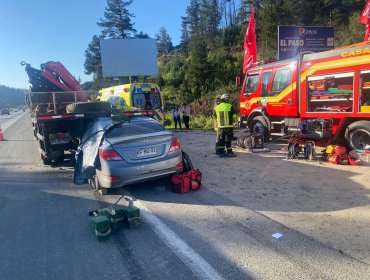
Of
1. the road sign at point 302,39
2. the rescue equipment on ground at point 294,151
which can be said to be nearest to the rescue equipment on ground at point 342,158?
the rescue equipment on ground at point 294,151

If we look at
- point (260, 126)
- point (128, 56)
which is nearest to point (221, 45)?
point (128, 56)

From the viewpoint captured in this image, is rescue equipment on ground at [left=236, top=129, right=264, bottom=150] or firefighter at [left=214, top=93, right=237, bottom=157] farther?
rescue equipment on ground at [left=236, top=129, right=264, bottom=150]

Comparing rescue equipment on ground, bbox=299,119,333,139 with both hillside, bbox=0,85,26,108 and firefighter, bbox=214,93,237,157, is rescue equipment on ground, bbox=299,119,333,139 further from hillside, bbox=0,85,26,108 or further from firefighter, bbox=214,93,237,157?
hillside, bbox=0,85,26,108

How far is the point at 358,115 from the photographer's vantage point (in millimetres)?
8164

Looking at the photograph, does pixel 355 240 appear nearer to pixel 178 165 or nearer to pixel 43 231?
pixel 178 165

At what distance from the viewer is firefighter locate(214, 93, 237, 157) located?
934 centimetres

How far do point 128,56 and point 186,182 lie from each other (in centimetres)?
1783

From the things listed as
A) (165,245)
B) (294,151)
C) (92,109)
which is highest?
(92,109)

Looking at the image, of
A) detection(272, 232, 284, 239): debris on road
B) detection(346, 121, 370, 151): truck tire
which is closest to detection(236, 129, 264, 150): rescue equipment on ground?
detection(346, 121, 370, 151): truck tire

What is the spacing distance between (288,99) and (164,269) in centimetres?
808

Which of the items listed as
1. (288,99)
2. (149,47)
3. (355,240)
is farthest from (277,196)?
(149,47)

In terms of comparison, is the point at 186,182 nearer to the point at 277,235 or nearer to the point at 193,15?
the point at 277,235

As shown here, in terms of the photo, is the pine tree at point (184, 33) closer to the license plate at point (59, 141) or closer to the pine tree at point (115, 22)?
the pine tree at point (115, 22)

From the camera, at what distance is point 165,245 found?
153 inches
